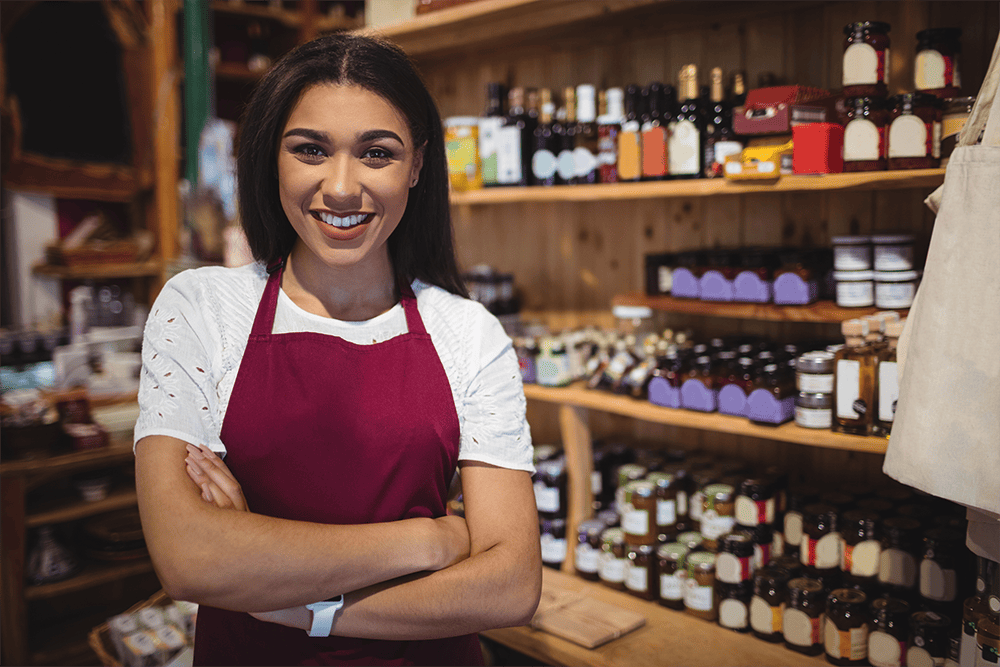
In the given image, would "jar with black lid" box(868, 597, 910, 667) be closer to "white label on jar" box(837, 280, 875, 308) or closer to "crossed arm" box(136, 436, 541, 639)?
"white label on jar" box(837, 280, 875, 308)

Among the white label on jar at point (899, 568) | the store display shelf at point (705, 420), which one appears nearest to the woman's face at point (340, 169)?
the store display shelf at point (705, 420)

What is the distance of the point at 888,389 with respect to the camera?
5.39 ft

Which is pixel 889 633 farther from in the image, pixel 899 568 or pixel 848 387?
pixel 848 387

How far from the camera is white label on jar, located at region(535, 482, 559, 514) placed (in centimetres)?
232

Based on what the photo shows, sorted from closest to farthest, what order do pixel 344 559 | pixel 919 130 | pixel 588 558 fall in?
pixel 344 559 → pixel 919 130 → pixel 588 558

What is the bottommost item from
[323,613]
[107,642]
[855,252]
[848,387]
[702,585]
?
[107,642]

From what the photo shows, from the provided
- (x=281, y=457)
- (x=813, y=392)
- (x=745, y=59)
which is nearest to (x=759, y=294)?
(x=813, y=392)

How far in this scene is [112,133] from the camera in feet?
13.2

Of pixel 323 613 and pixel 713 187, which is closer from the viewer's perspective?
pixel 323 613

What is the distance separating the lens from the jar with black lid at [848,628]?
173 cm

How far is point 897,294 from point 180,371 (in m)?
1.53

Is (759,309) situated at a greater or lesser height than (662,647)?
greater

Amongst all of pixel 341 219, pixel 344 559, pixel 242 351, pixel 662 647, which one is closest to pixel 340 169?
pixel 341 219

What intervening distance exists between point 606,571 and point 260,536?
4.30 ft
